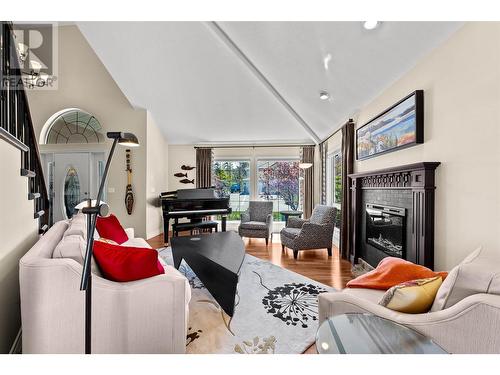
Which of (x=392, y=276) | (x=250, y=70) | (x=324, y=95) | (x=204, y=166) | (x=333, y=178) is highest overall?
(x=250, y=70)

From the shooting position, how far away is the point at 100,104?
5.25 metres

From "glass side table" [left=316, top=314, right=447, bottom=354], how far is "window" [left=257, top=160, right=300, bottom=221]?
5.34 metres

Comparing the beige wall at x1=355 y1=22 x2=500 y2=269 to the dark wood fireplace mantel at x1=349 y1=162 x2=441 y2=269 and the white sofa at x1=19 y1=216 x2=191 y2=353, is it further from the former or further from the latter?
the white sofa at x1=19 y1=216 x2=191 y2=353

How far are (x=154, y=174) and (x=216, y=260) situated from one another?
4008 millimetres

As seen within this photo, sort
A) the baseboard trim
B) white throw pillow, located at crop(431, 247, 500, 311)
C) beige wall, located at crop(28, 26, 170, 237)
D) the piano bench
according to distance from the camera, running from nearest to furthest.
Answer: white throw pillow, located at crop(431, 247, 500, 311) → the baseboard trim → the piano bench → beige wall, located at crop(28, 26, 170, 237)

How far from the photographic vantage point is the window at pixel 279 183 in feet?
21.6

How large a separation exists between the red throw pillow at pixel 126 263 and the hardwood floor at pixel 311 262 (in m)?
2.25

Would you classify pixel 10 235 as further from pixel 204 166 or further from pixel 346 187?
pixel 204 166

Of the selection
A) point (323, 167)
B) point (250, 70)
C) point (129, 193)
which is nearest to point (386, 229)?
point (323, 167)

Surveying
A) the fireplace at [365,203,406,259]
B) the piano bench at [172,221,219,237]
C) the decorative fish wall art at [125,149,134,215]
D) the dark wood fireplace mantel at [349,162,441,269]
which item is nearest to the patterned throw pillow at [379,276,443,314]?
the dark wood fireplace mantel at [349,162,441,269]

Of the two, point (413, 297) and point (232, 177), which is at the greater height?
point (232, 177)

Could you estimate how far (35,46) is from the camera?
5387mm

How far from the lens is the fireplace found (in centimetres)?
261

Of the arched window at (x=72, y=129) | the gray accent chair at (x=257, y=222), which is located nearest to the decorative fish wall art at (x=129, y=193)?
the arched window at (x=72, y=129)
